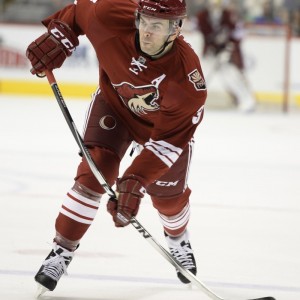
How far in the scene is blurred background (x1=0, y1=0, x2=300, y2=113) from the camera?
959 centimetres

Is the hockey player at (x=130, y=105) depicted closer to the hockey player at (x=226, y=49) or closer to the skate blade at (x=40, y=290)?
the skate blade at (x=40, y=290)

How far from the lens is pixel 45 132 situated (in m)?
7.17

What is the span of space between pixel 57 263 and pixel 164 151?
1.59 ft

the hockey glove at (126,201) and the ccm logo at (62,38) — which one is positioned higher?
the ccm logo at (62,38)

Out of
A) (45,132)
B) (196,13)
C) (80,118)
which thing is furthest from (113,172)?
(196,13)

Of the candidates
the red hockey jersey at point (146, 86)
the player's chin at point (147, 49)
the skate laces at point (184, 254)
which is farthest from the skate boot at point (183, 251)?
the player's chin at point (147, 49)

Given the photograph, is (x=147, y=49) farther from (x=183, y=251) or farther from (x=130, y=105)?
(x=183, y=251)

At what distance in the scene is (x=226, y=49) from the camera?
31.9 feet

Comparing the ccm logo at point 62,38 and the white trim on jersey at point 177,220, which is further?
the white trim on jersey at point 177,220

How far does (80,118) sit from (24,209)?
11.7ft

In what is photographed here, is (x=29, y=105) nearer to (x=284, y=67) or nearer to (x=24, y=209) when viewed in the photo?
(x=284, y=67)

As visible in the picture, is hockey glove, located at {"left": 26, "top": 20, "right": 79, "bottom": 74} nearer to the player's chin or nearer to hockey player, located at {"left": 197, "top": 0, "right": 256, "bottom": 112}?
the player's chin

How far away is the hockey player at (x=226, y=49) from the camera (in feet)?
31.1

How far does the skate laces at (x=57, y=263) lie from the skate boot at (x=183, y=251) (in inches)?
18.7
